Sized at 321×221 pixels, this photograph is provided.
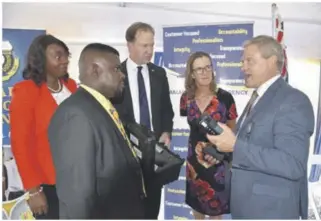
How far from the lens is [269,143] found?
1.74 metres

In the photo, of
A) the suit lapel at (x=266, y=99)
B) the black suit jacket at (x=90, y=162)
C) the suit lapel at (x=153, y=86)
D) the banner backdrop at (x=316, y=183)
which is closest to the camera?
the black suit jacket at (x=90, y=162)

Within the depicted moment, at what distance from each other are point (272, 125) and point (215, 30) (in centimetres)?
75

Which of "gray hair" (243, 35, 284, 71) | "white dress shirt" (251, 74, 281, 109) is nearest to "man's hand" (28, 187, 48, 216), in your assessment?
"white dress shirt" (251, 74, 281, 109)

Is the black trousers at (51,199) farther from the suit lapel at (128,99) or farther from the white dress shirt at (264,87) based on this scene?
the white dress shirt at (264,87)

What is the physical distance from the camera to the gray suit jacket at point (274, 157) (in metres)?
1.67

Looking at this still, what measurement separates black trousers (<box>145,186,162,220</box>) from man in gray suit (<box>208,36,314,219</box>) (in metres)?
0.42

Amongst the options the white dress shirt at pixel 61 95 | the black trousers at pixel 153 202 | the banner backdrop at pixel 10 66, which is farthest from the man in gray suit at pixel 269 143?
the banner backdrop at pixel 10 66

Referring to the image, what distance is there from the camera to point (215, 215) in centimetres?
236

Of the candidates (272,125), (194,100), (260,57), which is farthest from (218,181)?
(260,57)

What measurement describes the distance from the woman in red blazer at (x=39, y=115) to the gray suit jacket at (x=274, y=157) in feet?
3.09

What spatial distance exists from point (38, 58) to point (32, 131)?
39 cm

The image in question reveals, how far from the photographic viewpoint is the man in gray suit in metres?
1.67

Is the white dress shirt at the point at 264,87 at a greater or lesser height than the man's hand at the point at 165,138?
greater

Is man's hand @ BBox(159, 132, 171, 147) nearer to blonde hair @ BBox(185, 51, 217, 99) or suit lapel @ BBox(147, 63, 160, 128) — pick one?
suit lapel @ BBox(147, 63, 160, 128)
